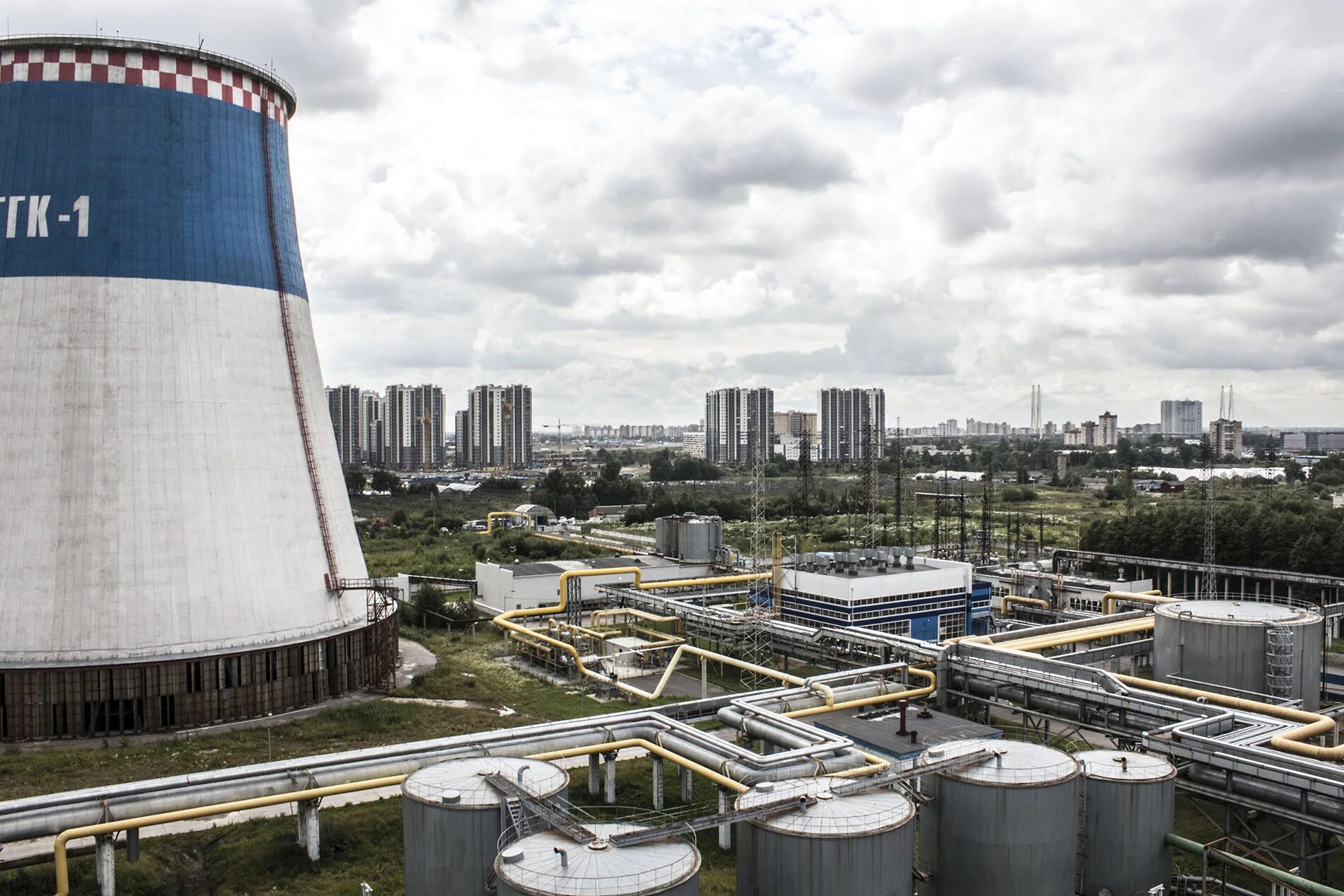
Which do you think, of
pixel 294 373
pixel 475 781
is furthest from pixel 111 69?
pixel 475 781

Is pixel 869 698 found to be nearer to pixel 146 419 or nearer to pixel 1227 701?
pixel 1227 701

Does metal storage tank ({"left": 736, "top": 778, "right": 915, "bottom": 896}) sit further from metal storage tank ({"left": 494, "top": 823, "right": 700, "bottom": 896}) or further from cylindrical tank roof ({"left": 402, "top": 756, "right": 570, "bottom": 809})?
cylindrical tank roof ({"left": 402, "top": 756, "right": 570, "bottom": 809})

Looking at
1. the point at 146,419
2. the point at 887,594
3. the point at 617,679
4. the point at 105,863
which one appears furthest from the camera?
the point at 887,594

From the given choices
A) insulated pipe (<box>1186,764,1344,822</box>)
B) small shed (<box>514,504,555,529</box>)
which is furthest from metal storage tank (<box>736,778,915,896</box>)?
small shed (<box>514,504,555,529</box>)

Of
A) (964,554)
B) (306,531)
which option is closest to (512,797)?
(306,531)

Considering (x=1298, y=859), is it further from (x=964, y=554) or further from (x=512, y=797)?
(x=964, y=554)

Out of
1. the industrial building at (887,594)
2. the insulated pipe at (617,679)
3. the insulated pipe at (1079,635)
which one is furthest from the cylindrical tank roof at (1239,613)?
the insulated pipe at (617,679)
